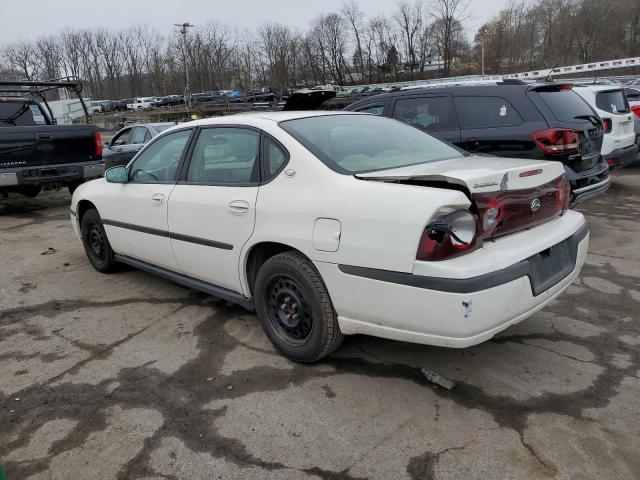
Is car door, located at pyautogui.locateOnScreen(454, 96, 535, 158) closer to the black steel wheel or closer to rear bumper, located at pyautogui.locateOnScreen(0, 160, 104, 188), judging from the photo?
the black steel wheel

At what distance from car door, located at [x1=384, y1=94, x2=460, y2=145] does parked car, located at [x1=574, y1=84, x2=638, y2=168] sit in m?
2.81

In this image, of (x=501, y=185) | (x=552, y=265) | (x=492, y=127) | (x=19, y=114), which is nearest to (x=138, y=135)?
(x=19, y=114)

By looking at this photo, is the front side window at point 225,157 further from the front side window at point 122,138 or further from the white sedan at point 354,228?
the front side window at point 122,138

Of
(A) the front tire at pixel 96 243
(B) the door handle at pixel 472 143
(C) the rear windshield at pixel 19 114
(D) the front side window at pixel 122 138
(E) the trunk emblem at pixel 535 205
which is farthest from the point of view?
(D) the front side window at pixel 122 138

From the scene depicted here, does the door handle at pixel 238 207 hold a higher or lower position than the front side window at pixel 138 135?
lower

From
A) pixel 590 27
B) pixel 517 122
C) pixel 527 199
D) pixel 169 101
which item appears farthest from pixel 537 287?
pixel 590 27

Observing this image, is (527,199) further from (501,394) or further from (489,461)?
(489,461)

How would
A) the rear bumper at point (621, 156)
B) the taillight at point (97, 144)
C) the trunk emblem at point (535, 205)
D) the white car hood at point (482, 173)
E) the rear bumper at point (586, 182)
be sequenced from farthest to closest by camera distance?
the taillight at point (97, 144), the rear bumper at point (621, 156), the rear bumper at point (586, 182), the trunk emblem at point (535, 205), the white car hood at point (482, 173)

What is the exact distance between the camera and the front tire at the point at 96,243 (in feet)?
16.7

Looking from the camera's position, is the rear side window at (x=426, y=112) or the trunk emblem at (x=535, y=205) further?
the rear side window at (x=426, y=112)

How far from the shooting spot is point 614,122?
304 inches

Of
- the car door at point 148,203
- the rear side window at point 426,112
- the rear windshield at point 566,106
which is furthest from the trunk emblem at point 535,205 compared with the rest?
the rear side window at point 426,112

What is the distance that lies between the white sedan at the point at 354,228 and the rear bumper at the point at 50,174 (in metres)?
4.67

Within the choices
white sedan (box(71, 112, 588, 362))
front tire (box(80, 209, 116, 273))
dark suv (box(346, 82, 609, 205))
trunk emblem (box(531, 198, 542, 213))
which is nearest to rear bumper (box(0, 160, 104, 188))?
front tire (box(80, 209, 116, 273))
